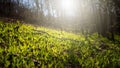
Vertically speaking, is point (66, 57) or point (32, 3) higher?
point (32, 3)

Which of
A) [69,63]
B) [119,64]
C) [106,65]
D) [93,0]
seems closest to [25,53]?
[69,63]

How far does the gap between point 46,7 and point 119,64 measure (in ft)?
164

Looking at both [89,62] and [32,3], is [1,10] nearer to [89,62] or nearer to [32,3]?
[32,3]

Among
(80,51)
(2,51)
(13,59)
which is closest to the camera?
(13,59)

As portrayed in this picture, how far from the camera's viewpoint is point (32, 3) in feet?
194

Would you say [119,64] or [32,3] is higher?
[32,3]

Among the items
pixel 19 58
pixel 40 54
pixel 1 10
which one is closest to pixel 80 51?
pixel 40 54

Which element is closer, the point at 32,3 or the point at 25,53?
the point at 25,53

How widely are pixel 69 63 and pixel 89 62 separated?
93 cm

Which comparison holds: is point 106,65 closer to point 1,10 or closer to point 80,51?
point 80,51

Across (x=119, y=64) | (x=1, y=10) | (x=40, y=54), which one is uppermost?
(x=1, y=10)

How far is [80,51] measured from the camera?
36.3ft

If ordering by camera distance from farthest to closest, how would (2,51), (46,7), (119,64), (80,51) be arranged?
(46,7)
(80,51)
(119,64)
(2,51)

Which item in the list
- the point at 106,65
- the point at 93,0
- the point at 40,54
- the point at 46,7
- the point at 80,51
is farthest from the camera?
the point at 46,7
